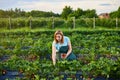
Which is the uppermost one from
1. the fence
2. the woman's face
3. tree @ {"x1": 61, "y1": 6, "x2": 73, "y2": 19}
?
tree @ {"x1": 61, "y1": 6, "x2": 73, "y2": 19}

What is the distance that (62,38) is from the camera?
9.49 metres

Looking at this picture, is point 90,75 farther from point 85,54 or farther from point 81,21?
point 81,21

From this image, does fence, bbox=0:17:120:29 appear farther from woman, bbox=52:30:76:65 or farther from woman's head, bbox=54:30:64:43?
woman's head, bbox=54:30:64:43

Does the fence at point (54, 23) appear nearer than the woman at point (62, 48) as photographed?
No

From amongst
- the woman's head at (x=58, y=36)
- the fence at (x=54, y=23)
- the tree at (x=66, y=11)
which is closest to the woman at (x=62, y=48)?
the woman's head at (x=58, y=36)

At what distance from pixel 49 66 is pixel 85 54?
3.20 m

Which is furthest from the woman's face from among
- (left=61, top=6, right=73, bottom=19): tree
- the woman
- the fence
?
(left=61, top=6, right=73, bottom=19): tree

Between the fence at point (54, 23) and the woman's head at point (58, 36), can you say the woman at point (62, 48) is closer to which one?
the woman's head at point (58, 36)

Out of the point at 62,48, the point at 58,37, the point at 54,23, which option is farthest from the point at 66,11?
the point at 58,37

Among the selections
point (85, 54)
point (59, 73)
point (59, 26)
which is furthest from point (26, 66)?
point (59, 26)

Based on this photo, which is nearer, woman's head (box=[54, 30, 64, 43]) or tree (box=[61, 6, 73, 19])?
woman's head (box=[54, 30, 64, 43])

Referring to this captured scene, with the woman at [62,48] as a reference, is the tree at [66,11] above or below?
above

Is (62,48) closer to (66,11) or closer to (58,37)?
(58,37)

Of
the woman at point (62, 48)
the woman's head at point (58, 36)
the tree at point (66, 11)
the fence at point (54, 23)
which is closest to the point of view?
the woman's head at point (58, 36)
